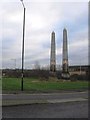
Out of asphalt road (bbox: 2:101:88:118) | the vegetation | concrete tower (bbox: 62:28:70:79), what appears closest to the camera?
asphalt road (bbox: 2:101:88:118)

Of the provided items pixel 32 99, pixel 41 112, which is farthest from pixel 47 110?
pixel 32 99

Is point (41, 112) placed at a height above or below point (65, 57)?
below

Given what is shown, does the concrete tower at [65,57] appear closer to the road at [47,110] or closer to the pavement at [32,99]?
the pavement at [32,99]

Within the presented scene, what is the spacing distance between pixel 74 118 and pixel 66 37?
7113 cm

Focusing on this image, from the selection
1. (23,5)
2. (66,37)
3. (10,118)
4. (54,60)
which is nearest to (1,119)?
(10,118)

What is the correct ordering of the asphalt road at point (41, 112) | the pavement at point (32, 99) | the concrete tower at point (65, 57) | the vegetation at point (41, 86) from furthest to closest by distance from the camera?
1. the concrete tower at point (65, 57)
2. the vegetation at point (41, 86)
3. the pavement at point (32, 99)
4. the asphalt road at point (41, 112)

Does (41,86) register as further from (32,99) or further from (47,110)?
(47,110)

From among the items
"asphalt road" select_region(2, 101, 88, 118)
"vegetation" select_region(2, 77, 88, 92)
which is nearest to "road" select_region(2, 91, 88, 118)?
"asphalt road" select_region(2, 101, 88, 118)

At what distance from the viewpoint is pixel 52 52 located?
89.2 metres

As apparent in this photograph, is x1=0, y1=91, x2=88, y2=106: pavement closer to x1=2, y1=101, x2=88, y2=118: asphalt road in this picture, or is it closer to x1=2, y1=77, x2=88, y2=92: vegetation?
x1=2, y1=101, x2=88, y2=118: asphalt road

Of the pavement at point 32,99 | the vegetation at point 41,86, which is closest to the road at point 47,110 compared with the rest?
the pavement at point 32,99

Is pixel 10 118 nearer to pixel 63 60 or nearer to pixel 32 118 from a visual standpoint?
pixel 32 118

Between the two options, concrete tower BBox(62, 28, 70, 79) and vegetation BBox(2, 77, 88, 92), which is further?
concrete tower BBox(62, 28, 70, 79)

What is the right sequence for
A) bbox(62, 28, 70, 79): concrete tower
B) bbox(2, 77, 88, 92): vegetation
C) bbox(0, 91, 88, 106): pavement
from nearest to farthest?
bbox(0, 91, 88, 106): pavement
bbox(2, 77, 88, 92): vegetation
bbox(62, 28, 70, 79): concrete tower
